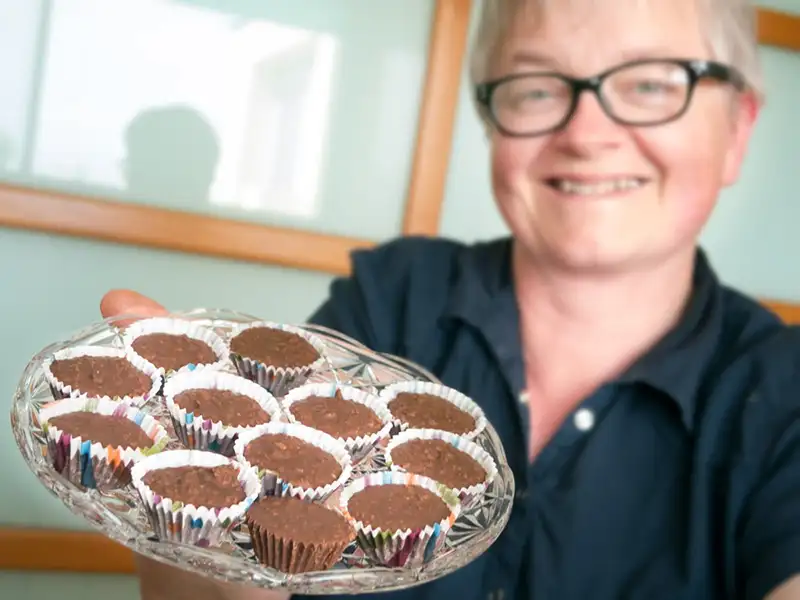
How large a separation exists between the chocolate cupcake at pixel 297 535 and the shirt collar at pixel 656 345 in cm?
36

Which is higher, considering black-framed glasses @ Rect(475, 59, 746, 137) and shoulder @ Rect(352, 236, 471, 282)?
black-framed glasses @ Rect(475, 59, 746, 137)

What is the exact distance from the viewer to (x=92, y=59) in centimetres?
165

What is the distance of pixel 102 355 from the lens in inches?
41.4

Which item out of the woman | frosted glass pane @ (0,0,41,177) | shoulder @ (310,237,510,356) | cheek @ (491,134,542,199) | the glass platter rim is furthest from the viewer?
frosted glass pane @ (0,0,41,177)

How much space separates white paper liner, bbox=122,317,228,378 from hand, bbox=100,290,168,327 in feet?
0.05

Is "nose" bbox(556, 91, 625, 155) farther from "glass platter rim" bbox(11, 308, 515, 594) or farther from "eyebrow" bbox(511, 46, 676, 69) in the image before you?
"glass platter rim" bbox(11, 308, 515, 594)

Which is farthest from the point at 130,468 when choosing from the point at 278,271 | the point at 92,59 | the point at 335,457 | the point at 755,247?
the point at 755,247

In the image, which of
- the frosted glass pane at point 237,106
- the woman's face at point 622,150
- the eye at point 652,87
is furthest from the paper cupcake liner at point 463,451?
the frosted glass pane at point 237,106

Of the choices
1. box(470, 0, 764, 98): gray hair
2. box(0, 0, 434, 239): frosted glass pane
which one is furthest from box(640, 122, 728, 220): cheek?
box(0, 0, 434, 239): frosted glass pane

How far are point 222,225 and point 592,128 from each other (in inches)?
Answer: 39.8

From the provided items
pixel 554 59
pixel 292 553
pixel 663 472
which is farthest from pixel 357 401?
pixel 554 59

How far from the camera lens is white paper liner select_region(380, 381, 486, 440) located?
102 centimetres

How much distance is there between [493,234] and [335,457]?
1.07 m

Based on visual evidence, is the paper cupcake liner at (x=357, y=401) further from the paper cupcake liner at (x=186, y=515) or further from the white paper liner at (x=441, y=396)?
the paper cupcake liner at (x=186, y=515)
